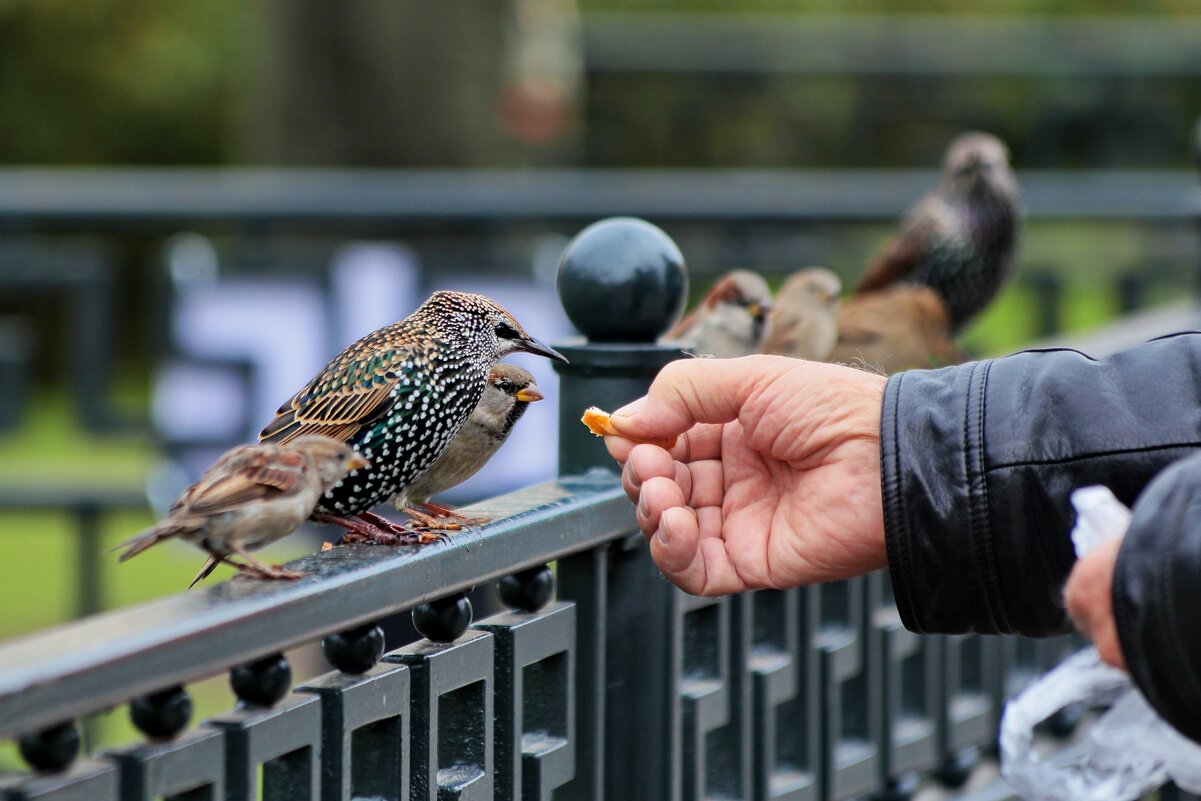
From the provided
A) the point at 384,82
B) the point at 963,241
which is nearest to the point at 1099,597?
the point at 963,241

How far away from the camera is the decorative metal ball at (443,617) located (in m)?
2.17

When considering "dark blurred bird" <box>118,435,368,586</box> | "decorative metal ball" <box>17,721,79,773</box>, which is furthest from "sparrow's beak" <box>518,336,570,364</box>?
"decorative metal ball" <box>17,721,79,773</box>

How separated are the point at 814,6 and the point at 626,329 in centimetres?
1955

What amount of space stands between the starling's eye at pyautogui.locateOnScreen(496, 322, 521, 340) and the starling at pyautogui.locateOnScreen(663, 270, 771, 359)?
1.63 metres

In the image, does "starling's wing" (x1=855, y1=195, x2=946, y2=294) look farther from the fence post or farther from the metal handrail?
the fence post

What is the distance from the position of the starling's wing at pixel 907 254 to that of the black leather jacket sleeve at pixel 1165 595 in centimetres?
398

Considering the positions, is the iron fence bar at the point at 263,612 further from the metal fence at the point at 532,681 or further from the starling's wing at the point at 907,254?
the starling's wing at the point at 907,254

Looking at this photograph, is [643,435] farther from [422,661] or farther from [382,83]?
[382,83]

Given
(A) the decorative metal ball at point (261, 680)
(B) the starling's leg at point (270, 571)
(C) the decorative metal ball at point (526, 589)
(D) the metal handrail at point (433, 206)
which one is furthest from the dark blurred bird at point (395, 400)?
(D) the metal handrail at point (433, 206)

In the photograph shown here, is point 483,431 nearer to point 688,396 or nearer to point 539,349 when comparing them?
point 539,349

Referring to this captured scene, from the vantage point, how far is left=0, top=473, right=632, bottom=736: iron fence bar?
60.6 inches

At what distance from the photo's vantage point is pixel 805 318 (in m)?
4.60

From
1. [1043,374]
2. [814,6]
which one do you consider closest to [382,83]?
[1043,374]

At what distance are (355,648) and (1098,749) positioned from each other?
1.15 metres
